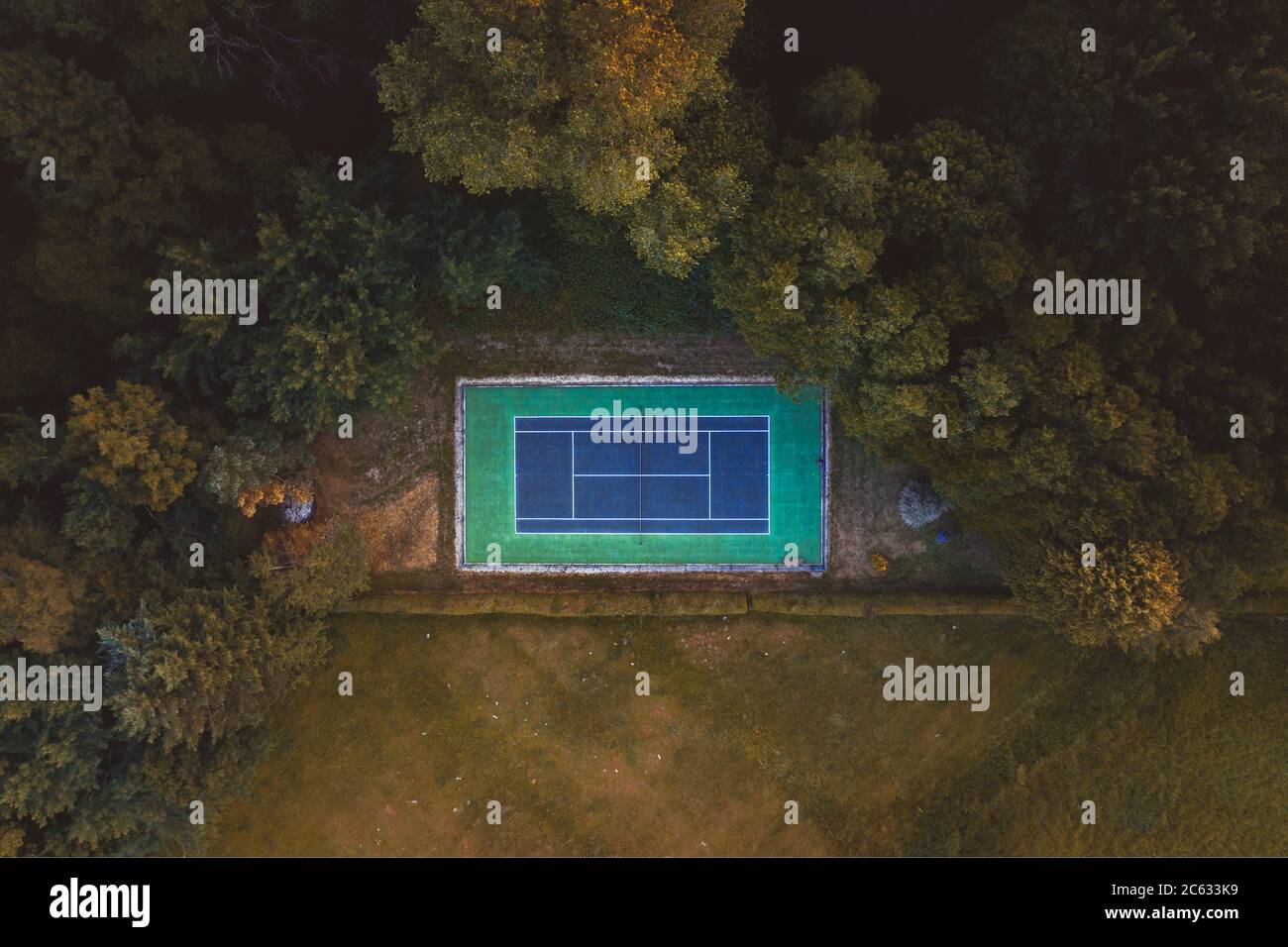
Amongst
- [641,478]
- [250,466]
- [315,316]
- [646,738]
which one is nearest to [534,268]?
[315,316]

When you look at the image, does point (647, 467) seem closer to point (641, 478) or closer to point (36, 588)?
point (641, 478)

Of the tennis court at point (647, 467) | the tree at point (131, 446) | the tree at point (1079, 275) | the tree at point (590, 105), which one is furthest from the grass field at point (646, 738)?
the tree at point (590, 105)

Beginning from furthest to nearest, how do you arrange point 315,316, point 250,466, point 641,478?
point 641,478
point 250,466
point 315,316

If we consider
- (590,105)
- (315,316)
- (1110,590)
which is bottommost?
(1110,590)

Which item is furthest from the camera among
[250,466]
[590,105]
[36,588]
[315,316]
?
[250,466]

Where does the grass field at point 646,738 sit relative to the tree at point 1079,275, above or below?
below

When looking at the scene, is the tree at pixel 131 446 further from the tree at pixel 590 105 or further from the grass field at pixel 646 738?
the tree at pixel 590 105
